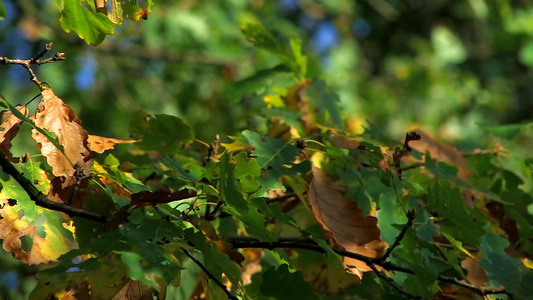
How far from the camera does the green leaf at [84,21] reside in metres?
0.89

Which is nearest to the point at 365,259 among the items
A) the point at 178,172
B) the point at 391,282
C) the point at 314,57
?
the point at 391,282

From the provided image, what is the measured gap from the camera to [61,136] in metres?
0.92

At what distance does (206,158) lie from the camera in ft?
3.88

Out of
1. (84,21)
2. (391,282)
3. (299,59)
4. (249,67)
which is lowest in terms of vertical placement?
(249,67)

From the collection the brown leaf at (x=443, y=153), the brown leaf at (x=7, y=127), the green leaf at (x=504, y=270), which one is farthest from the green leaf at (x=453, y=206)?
the brown leaf at (x=7, y=127)

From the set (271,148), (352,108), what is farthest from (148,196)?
(352,108)

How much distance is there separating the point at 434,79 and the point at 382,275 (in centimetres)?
457

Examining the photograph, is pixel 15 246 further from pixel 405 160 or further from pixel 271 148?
pixel 405 160

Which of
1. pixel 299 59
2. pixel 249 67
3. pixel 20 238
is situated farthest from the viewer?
pixel 249 67

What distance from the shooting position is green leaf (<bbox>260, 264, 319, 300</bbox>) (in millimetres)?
881

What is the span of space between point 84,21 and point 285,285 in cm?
41

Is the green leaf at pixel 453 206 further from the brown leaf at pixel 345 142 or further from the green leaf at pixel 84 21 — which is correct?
the green leaf at pixel 84 21

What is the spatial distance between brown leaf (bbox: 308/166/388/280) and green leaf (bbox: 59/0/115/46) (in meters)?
0.34

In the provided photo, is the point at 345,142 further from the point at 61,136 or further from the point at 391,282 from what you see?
the point at 61,136
